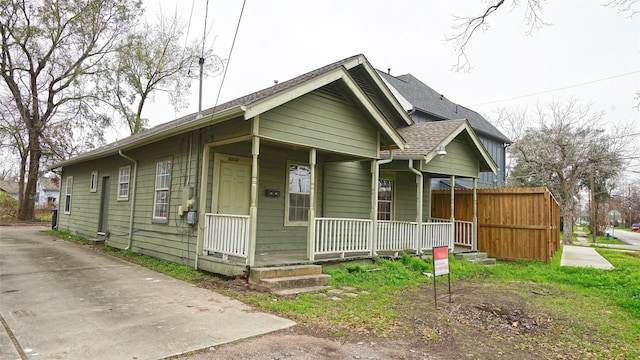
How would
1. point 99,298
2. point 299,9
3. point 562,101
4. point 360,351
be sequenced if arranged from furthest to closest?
point 562,101 → point 299,9 → point 99,298 → point 360,351

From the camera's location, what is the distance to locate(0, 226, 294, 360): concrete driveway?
12.2ft

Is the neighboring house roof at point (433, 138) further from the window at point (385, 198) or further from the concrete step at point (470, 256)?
the concrete step at point (470, 256)

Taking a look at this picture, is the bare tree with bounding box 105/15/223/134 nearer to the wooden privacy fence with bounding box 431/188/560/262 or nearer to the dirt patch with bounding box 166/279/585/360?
the wooden privacy fence with bounding box 431/188/560/262

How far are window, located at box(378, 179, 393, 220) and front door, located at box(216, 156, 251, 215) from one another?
4.47 m

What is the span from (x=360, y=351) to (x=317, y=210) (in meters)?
5.99

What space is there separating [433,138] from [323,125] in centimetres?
395

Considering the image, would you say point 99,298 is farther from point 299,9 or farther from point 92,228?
point 92,228

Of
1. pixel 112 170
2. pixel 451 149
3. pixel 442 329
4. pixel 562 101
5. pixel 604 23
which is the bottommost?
pixel 442 329

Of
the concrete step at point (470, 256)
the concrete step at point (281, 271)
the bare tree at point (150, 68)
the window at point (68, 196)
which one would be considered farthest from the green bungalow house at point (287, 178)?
the bare tree at point (150, 68)

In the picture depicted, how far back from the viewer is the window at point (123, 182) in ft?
35.7

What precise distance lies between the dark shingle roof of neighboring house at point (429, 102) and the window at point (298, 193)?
882 cm

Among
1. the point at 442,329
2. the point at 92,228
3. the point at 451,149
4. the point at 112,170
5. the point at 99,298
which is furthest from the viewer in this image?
the point at 92,228

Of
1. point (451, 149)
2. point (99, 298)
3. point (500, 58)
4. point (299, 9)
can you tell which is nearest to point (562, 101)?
point (500, 58)

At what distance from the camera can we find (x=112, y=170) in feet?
39.1
